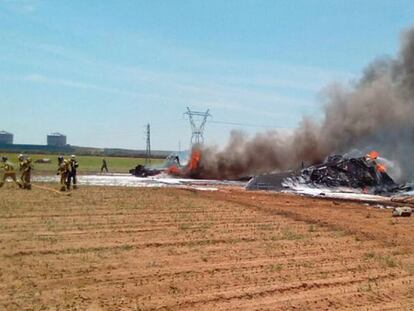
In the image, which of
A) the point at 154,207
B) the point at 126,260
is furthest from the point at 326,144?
the point at 126,260

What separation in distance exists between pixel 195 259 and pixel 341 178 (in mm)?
25042

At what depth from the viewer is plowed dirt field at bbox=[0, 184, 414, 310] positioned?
26.6 ft

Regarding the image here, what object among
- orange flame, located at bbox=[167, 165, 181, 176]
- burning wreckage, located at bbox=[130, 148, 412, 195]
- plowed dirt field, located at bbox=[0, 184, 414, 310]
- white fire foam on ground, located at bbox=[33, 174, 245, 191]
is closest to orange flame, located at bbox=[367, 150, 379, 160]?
burning wreckage, located at bbox=[130, 148, 412, 195]

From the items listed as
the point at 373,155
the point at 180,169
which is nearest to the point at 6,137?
the point at 180,169

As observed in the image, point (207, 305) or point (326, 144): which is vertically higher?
point (326, 144)

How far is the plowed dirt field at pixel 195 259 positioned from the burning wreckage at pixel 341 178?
14.8 m

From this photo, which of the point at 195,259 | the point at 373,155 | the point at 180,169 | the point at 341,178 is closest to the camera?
the point at 195,259

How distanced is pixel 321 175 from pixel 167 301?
2745 cm

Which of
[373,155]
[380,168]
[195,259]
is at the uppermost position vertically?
[373,155]

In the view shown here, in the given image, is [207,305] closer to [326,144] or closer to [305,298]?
[305,298]

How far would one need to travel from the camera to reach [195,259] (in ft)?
35.0

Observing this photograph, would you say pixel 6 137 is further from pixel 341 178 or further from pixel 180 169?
pixel 341 178

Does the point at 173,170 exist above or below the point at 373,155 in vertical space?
below

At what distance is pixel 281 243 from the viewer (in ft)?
41.4
